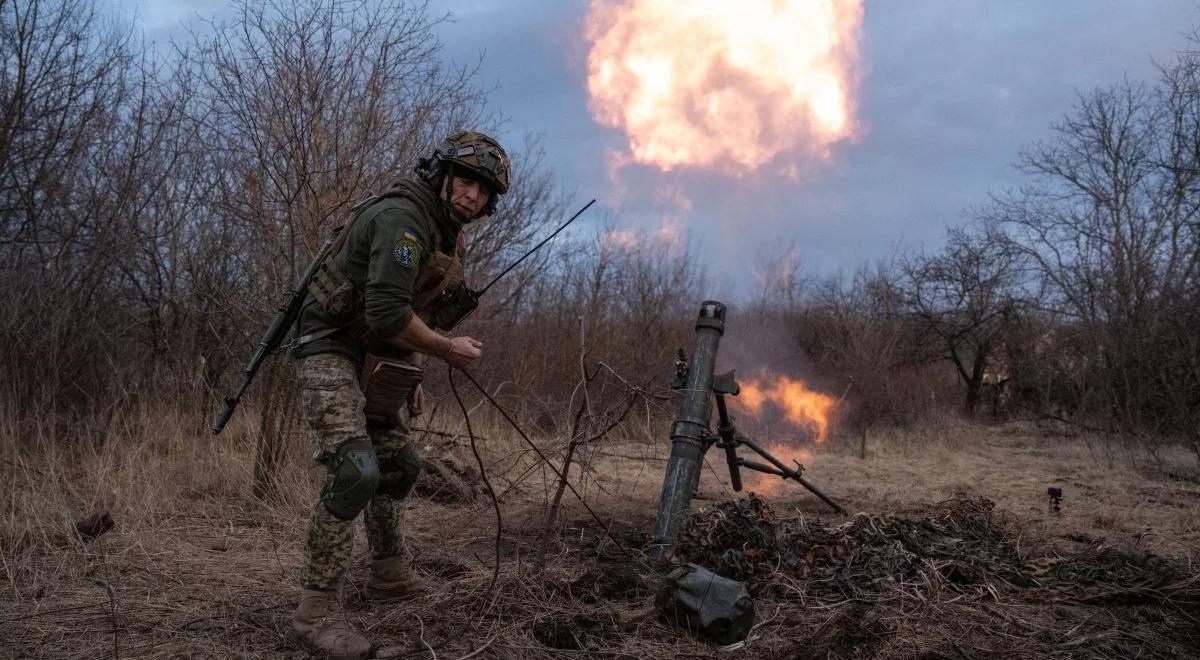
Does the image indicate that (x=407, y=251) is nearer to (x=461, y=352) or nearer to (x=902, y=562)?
(x=461, y=352)

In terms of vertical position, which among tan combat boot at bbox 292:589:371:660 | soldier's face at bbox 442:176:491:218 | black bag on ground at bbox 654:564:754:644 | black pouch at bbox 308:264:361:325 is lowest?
tan combat boot at bbox 292:589:371:660

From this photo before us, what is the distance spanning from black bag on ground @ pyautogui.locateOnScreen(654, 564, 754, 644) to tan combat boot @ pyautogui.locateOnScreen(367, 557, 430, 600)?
4.17 feet

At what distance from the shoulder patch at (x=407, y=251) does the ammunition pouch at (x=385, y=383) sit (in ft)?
1.82

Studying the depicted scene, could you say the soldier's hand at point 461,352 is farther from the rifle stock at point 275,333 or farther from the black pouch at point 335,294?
the rifle stock at point 275,333

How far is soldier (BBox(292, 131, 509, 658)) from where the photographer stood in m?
3.52

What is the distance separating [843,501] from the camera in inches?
290

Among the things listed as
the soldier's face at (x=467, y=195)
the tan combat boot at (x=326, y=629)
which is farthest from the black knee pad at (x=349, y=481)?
the soldier's face at (x=467, y=195)

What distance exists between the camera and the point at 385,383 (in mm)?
3912

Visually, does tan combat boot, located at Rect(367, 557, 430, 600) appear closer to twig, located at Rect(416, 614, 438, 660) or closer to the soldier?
the soldier

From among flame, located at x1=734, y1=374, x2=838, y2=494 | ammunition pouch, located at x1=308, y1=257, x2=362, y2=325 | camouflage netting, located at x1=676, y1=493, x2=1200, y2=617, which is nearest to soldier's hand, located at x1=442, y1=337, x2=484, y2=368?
ammunition pouch, located at x1=308, y1=257, x2=362, y2=325

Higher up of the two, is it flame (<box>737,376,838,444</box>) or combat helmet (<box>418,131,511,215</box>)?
combat helmet (<box>418,131,511,215</box>)

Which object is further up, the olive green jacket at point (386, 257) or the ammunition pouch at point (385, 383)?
the olive green jacket at point (386, 257)

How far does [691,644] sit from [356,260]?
2.25 meters

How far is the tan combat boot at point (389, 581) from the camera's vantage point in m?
4.05
